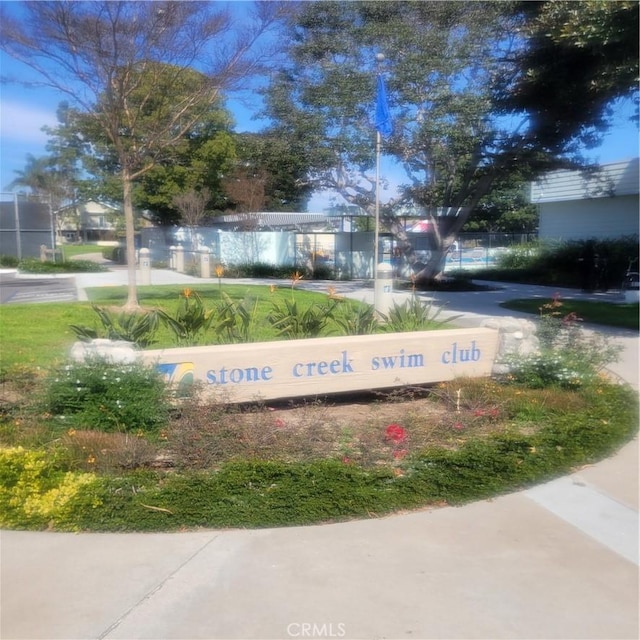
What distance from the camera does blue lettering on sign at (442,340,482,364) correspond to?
23.6 ft

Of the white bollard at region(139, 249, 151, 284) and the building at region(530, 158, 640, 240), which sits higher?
the building at region(530, 158, 640, 240)

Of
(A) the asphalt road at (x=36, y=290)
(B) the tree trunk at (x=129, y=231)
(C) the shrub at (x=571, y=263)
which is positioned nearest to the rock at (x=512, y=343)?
(B) the tree trunk at (x=129, y=231)

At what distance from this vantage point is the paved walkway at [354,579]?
3439 mm

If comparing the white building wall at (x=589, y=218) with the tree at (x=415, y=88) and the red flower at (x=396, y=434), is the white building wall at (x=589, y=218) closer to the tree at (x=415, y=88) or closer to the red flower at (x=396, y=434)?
the tree at (x=415, y=88)

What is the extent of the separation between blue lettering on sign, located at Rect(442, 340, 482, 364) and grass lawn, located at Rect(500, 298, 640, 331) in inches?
239

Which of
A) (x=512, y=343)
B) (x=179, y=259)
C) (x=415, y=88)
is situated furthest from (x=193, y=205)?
(x=512, y=343)

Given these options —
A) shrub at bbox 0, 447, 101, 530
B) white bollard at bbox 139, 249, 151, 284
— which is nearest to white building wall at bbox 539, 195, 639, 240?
white bollard at bbox 139, 249, 151, 284

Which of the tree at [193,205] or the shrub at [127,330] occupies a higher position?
the tree at [193,205]

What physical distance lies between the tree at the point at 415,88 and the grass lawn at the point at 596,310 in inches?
157

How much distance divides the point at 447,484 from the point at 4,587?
2795 mm

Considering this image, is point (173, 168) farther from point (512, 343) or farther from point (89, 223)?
point (89, 223)

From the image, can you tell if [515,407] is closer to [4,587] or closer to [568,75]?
[4,587]

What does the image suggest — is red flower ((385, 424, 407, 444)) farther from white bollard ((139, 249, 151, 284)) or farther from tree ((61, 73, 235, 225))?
white bollard ((139, 249, 151, 284))

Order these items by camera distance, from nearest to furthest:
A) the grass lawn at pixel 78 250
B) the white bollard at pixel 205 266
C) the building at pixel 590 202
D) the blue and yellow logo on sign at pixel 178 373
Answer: the blue and yellow logo on sign at pixel 178 373, the building at pixel 590 202, the white bollard at pixel 205 266, the grass lawn at pixel 78 250
